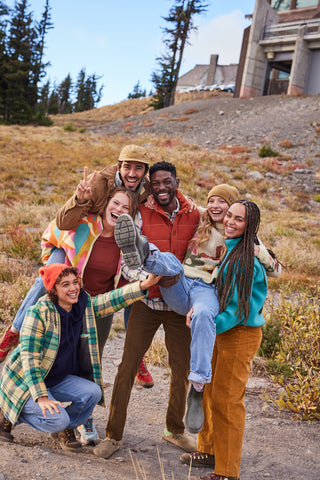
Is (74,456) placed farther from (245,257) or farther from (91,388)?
(245,257)

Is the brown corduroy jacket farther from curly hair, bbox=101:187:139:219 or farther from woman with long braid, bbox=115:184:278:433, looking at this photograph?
woman with long braid, bbox=115:184:278:433

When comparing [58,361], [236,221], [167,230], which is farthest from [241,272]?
[58,361]

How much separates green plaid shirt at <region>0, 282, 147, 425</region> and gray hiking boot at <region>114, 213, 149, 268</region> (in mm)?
608

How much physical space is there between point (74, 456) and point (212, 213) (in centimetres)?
215

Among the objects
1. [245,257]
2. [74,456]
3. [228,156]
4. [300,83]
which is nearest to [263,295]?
[245,257]

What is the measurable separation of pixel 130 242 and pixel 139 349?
3.73 feet

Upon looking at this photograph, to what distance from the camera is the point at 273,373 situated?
17.3ft

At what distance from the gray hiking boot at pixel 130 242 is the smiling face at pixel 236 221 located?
71cm

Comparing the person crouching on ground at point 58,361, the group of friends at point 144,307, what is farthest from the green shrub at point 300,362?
the person crouching on ground at point 58,361

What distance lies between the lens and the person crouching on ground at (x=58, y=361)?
3033 mm

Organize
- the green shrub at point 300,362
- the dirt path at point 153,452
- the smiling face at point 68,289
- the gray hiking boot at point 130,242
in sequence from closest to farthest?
the gray hiking boot at point 130,242 → the dirt path at point 153,452 → the smiling face at point 68,289 → the green shrub at point 300,362

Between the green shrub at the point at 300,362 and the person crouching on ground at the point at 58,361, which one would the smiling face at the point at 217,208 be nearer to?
the person crouching on ground at the point at 58,361

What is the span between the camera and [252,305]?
10.1 feet

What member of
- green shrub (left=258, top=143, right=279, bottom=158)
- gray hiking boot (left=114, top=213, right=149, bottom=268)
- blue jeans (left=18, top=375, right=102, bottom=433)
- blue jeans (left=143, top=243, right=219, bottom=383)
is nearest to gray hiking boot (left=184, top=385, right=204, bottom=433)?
blue jeans (left=143, top=243, right=219, bottom=383)
